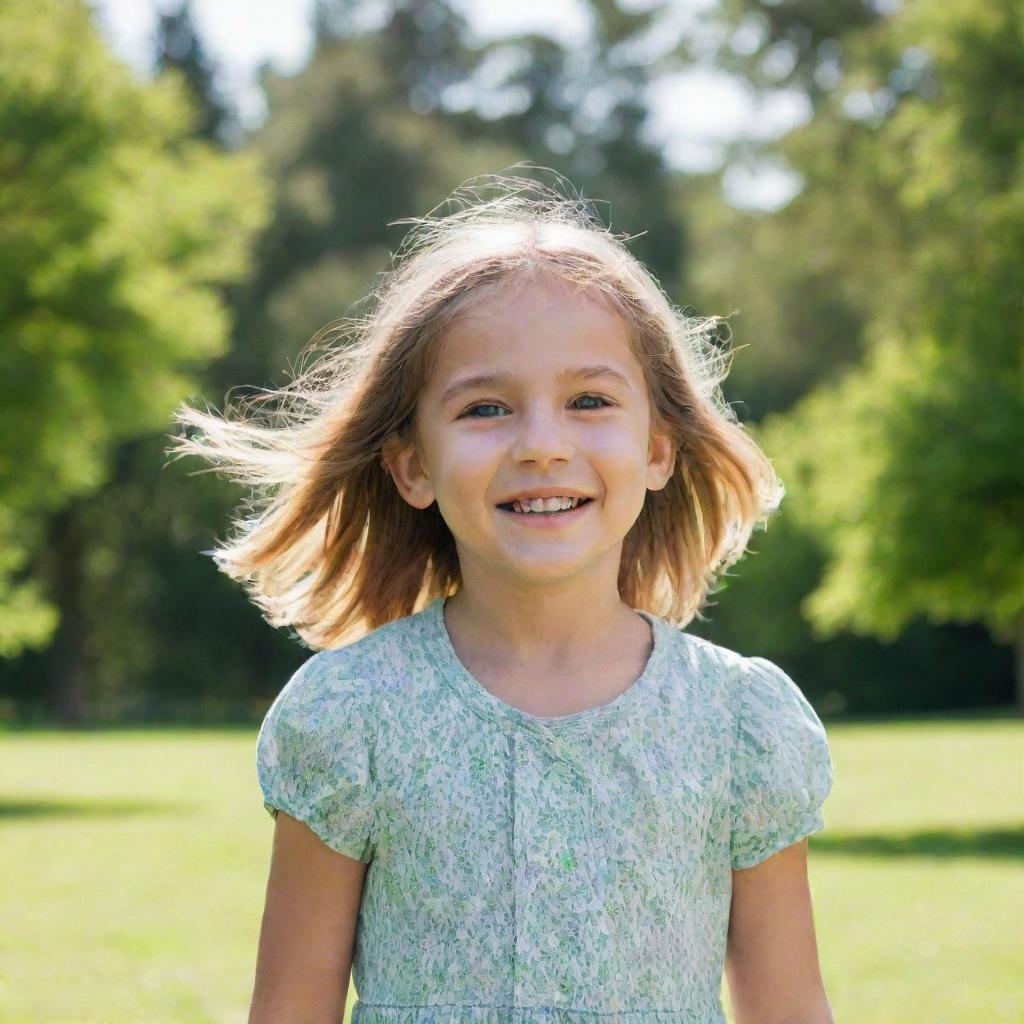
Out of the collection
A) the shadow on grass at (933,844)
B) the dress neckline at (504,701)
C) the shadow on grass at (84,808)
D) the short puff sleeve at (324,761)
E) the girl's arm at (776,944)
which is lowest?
the girl's arm at (776,944)

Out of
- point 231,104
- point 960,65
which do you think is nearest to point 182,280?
point 960,65

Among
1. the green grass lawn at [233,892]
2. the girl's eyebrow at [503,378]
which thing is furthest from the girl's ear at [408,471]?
the green grass lawn at [233,892]

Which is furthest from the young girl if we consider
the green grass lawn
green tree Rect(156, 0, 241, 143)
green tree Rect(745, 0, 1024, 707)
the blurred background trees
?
green tree Rect(156, 0, 241, 143)

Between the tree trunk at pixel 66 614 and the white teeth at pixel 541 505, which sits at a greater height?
the tree trunk at pixel 66 614

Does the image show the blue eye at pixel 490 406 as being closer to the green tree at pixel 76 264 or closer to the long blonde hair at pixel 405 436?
the long blonde hair at pixel 405 436

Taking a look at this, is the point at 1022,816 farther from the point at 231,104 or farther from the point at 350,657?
the point at 231,104

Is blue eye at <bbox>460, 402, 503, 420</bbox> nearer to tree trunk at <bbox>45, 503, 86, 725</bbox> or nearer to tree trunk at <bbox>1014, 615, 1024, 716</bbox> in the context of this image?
tree trunk at <bbox>1014, 615, 1024, 716</bbox>

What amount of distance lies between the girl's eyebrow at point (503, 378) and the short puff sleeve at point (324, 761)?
16.8 inches

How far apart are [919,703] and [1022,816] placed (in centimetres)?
2007

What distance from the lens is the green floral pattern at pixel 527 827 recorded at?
7.12ft

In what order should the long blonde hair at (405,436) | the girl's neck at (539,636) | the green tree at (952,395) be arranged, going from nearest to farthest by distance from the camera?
the girl's neck at (539,636) < the long blonde hair at (405,436) < the green tree at (952,395)

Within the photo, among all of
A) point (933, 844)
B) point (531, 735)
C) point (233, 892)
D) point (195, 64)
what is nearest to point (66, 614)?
point (195, 64)

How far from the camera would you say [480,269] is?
8.03 ft

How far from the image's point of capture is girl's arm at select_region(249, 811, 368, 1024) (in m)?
2.19
